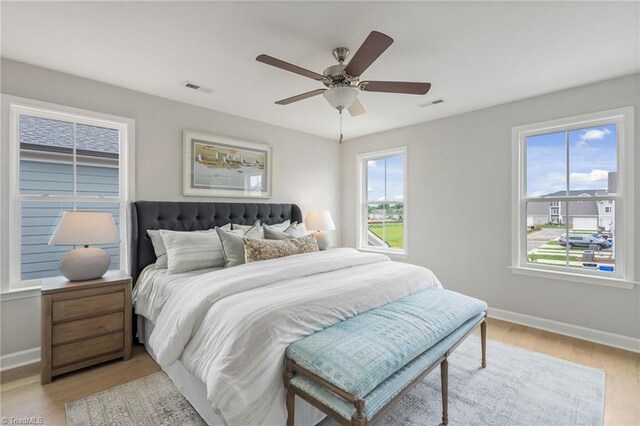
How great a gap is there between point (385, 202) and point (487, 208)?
5.02 ft

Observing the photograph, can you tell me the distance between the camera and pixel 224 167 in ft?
12.3

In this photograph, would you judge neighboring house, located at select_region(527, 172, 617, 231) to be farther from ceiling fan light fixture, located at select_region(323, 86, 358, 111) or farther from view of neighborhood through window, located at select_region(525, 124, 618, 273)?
ceiling fan light fixture, located at select_region(323, 86, 358, 111)

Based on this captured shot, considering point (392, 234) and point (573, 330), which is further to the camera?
point (392, 234)

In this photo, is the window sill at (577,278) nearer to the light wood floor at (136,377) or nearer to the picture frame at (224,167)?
the light wood floor at (136,377)

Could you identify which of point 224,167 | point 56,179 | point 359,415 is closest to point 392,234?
point 224,167

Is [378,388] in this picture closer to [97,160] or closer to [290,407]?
[290,407]

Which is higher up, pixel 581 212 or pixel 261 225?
pixel 581 212

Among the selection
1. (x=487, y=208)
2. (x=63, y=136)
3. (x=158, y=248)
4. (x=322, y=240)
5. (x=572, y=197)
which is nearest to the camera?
(x=63, y=136)

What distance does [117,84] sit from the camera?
2.92m

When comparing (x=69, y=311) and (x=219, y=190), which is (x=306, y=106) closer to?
(x=219, y=190)

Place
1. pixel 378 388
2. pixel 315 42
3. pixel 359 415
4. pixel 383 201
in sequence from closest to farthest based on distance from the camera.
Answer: pixel 359 415, pixel 378 388, pixel 315 42, pixel 383 201

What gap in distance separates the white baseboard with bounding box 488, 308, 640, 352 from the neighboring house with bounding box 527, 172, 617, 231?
1.03 meters

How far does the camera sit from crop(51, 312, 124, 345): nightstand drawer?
2268 millimetres

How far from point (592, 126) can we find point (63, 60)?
498 cm
